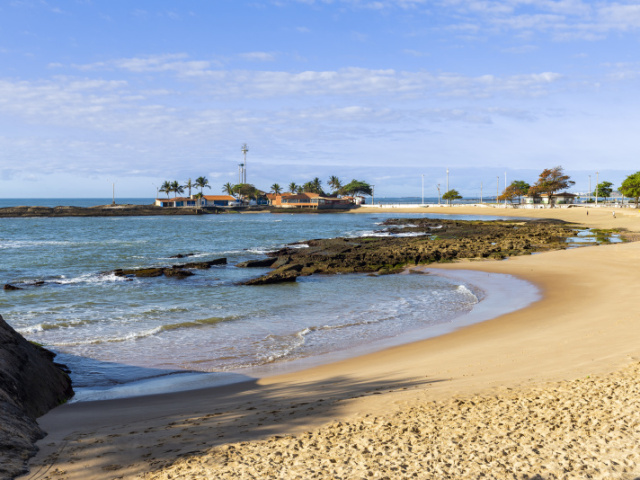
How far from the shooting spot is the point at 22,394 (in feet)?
27.1

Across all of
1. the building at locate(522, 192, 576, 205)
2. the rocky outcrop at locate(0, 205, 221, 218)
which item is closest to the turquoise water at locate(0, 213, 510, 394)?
the rocky outcrop at locate(0, 205, 221, 218)

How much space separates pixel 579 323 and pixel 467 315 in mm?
3673

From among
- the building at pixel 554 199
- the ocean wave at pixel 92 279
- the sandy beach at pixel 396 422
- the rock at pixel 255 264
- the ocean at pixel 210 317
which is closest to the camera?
the sandy beach at pixel 396 422

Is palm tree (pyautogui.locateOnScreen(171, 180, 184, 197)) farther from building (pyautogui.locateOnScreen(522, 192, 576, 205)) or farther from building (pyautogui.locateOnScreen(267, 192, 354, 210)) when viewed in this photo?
building (pyautogui.locateOnScreen(522, 192, 576, 205))

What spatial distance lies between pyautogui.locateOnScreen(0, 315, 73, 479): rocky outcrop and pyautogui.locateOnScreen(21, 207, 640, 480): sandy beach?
278mm

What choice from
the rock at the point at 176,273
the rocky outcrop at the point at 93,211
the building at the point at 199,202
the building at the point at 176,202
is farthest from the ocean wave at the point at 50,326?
the building at the point at 176,202

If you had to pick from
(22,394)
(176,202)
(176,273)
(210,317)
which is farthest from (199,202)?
(22,394)

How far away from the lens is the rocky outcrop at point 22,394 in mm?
6352

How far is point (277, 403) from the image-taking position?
29.0ft

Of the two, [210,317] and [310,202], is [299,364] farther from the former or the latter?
[310,202]

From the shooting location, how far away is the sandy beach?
595 centimetres

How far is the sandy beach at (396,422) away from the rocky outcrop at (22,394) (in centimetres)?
28

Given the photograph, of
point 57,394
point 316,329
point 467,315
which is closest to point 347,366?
point 316,329

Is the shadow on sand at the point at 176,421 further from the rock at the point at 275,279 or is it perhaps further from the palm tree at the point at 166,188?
the palm tree at the point at 166,188
